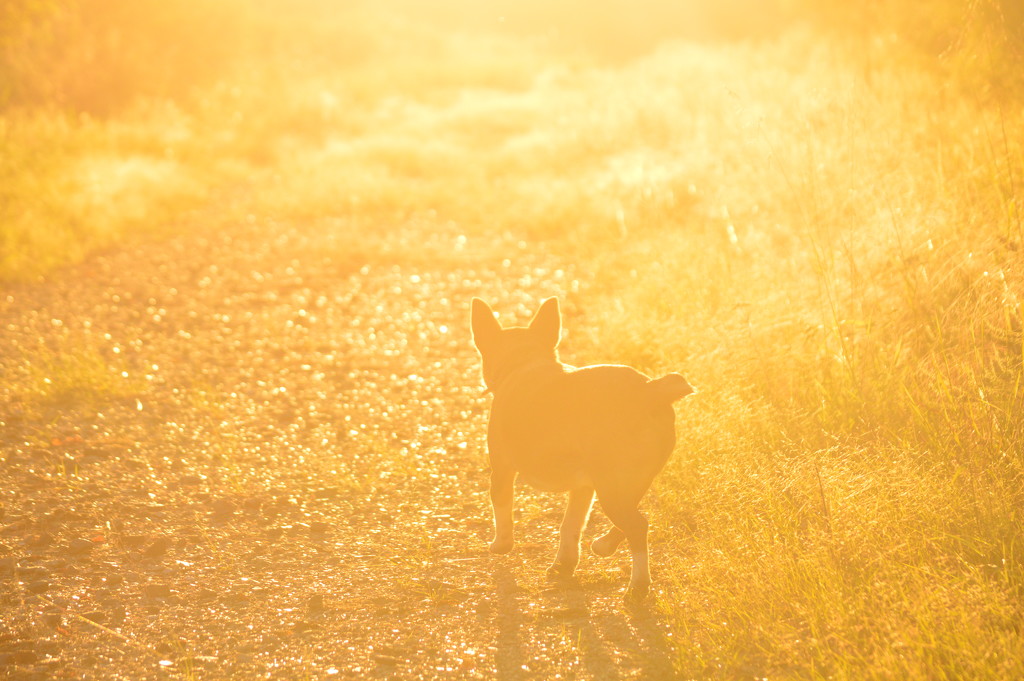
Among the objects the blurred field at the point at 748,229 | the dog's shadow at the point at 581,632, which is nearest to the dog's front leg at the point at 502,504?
the dog's shadow at the point at 581,632

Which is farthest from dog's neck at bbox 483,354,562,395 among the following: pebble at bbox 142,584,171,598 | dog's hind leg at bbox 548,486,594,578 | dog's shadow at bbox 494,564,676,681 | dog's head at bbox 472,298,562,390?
pebble at bbox 142,584,171,598

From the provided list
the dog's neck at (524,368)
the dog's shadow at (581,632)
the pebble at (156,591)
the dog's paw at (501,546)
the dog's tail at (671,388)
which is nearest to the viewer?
the dog's shadow at (581,632)

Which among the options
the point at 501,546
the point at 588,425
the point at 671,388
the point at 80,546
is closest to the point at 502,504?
the point at 501,546

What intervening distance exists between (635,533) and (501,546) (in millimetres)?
980

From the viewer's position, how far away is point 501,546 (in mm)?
4977

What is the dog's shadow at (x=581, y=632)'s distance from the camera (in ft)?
12.8

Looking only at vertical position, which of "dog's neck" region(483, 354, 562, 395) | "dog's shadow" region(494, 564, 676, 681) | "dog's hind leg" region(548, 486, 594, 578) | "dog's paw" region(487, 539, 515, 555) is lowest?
"dog's shadow" region(494, 564, 676, 681)

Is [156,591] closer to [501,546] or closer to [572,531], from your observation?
[501,546]

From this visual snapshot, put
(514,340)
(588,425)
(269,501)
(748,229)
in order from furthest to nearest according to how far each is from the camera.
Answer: (748,229), (269,501), (514,340), (588,425)

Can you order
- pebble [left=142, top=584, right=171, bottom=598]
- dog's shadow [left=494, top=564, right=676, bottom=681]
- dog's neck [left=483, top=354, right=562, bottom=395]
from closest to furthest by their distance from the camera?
1. dog's shadow [left=494, top=564, right=676, bottom=681]
2. pebble [left=142, top=584, right=171, bottom=598]
3. dog's neck [left=483, top=354, right=562, bottom=395]

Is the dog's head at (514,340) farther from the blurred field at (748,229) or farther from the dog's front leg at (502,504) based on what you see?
the blurred field at (748,229)

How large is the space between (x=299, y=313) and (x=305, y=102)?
12354 mm

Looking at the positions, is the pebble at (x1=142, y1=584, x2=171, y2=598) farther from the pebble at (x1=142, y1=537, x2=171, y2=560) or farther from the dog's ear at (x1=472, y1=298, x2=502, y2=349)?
the dog's ear at (x1=472, y1=298, x2=502, y2=349)

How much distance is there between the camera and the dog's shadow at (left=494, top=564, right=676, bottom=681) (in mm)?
3900
